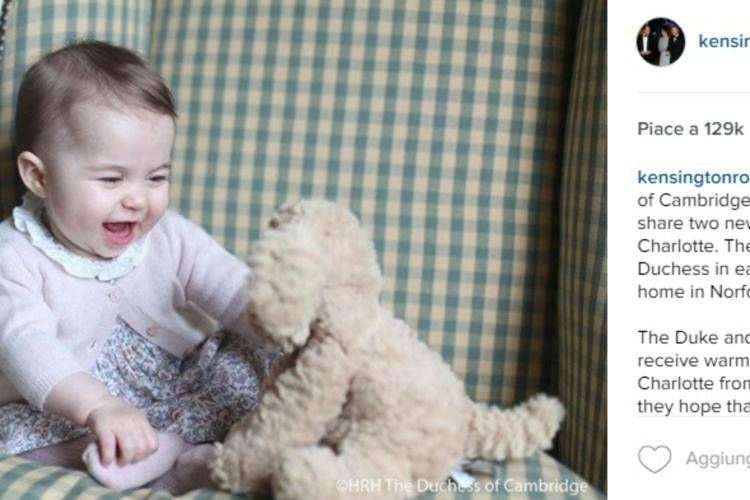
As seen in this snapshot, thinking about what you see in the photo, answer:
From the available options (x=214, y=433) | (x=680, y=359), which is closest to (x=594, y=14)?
(x=680, y=359)

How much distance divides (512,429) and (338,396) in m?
0.16

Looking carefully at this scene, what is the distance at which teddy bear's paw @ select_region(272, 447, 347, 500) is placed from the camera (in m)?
0.70

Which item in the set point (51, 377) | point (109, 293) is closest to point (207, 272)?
point (109, 293)

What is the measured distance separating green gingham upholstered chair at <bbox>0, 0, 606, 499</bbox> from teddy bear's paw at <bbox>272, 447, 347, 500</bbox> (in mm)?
350

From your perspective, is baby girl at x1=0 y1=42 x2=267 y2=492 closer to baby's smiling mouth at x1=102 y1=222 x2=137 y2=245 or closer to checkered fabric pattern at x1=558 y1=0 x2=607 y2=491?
baby's smiling mouth at x1=102 y1=222 x2=137 y2=245

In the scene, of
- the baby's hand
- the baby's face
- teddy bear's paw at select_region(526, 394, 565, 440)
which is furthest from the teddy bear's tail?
the baby's face

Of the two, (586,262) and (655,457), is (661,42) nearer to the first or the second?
(586,262)

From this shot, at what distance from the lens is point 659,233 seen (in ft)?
2.58

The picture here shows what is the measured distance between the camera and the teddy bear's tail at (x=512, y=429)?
2.62 ft

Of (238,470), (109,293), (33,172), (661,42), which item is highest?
(661,42)

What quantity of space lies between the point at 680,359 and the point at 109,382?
0.53m

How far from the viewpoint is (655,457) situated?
0.77 metres

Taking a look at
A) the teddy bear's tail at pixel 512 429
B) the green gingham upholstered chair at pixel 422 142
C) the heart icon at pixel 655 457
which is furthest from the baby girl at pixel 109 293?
the heart icon at pixel 655 457

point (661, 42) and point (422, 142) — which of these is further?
point (422, 142)
